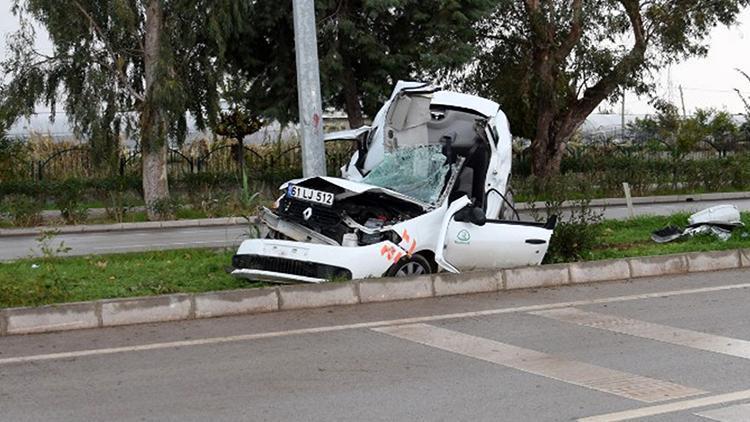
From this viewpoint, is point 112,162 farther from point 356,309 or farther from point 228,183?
point 356,309

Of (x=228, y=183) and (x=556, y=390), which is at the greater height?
(x=228, y=183)

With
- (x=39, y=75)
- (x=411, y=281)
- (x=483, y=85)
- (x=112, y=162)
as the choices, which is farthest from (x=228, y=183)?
(x=411, y=281)

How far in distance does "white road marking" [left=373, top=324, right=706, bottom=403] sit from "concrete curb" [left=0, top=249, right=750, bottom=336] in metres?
1.14

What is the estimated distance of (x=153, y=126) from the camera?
84.4ft

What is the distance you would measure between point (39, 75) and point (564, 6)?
1576cm

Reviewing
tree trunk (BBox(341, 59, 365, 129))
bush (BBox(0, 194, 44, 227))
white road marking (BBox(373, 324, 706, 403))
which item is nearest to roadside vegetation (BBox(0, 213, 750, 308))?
white road marking (BBox(373, 324, 706, 403))

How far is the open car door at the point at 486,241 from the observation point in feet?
33.7

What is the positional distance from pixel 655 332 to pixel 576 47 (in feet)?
81.5

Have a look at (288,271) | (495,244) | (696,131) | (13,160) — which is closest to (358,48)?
(13,160)

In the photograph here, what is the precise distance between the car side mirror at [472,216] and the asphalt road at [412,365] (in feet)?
2.74

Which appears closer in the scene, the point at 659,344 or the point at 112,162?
the point at 659,344

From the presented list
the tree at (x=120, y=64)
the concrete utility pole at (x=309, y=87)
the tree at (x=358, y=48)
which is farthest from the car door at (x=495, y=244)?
the tree at (x=358, y=48)

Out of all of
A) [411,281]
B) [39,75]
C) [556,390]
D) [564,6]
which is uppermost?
[564,6]

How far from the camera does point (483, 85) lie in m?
33.8
